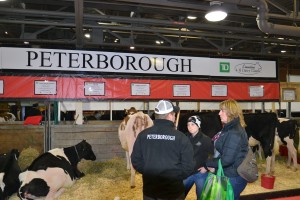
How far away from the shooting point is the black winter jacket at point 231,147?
3.12m

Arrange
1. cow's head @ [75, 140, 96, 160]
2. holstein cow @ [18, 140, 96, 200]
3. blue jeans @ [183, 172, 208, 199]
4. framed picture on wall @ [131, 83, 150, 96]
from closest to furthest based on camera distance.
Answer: blue jeans @ [183, 172, 208, 199]
holstein cow @ [18, 140, 96, 200]
cow's head @ [75, 140, 96, 160]
framed picture on wall @ [131, 83, 150, 96]

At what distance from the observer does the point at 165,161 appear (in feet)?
8.37

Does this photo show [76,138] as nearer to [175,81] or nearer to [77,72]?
[77,72]

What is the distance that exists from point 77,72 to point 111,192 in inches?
115

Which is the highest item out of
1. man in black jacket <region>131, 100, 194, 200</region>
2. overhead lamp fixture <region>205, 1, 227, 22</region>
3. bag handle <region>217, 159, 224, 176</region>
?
overhead lamp fixture <region>205, 1, 227, 22</region>

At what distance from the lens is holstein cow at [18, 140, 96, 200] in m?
4.35

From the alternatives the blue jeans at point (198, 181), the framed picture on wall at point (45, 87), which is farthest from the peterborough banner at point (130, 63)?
the blue jeans at point (198, 181)

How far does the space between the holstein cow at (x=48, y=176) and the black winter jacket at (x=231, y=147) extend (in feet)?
9.23

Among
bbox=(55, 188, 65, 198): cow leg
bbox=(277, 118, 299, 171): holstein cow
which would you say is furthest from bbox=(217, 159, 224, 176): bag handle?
bbox=(277, 118, 299, 171): holstein cow

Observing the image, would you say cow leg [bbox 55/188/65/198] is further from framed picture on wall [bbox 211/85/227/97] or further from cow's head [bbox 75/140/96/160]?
framed picture on wall [bbox 211/85/227/97]

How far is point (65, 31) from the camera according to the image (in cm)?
937

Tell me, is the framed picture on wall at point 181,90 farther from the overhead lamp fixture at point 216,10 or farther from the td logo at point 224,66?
the overhead lamp fixture at point 216,10

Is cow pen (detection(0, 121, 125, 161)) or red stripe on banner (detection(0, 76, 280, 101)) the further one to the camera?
cow pen (detection(0, 121, 125, 161))

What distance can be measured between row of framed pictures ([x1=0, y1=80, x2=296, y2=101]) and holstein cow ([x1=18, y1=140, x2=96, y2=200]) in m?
1.63
